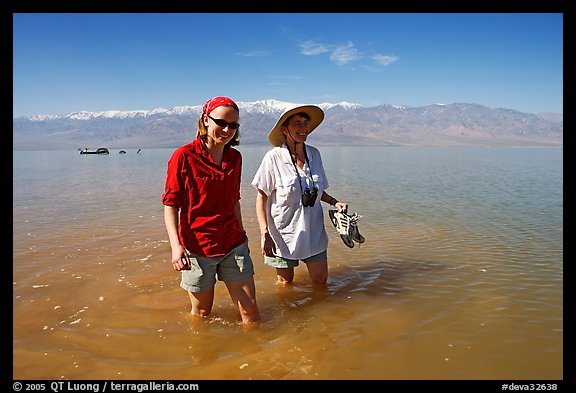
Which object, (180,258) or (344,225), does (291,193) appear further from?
A: (180,258)

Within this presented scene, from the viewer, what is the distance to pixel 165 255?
5.97 metres

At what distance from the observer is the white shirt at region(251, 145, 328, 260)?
12.9ft

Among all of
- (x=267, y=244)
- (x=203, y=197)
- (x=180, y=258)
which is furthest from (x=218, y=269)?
(x=267, y=244)

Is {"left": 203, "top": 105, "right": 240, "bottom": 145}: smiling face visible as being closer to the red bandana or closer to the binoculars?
the red bandana

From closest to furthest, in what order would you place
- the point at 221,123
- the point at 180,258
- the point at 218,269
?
the point at 180,258, the point at 221,123, the point at 218,269

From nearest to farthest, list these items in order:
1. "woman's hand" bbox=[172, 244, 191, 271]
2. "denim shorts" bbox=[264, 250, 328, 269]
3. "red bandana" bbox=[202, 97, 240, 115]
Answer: "woman's hand" bbox=[172, 244, 191, 271], "red bandana" bbox=[202, 97, 240, 115], "denim shorts" bbox=[264, 250, 328, 269]

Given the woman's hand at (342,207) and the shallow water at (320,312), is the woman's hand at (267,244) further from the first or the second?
the woman's hand at (342,207)

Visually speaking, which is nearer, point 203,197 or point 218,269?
point 203,197

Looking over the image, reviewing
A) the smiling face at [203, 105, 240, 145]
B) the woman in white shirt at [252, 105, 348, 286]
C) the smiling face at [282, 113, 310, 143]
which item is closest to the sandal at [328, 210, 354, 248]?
the woman in white shirt at [252, 105, 348, 286]

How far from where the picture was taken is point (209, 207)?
3.16m

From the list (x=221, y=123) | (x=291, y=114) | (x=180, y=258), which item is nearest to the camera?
(x=180, y=258)

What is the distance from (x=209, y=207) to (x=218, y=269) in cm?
50

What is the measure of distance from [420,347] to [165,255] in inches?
150
